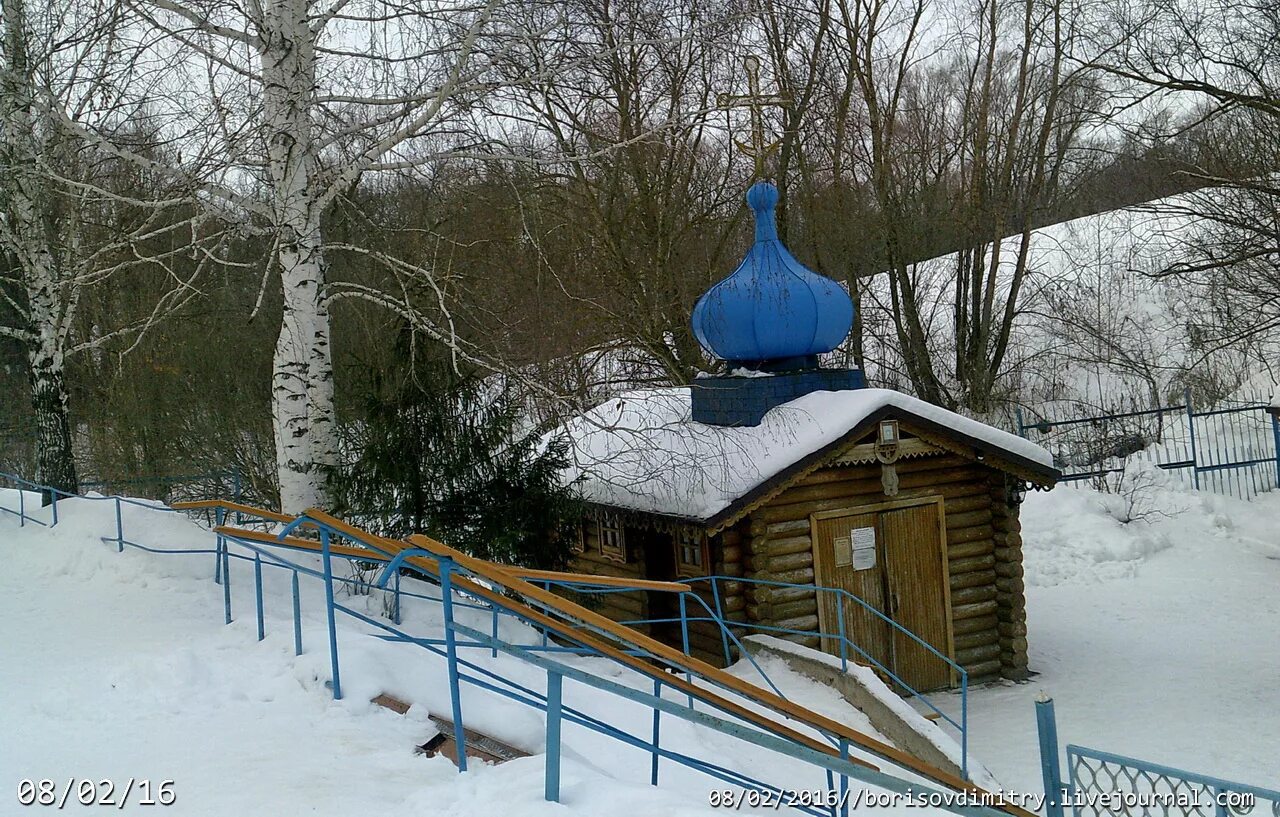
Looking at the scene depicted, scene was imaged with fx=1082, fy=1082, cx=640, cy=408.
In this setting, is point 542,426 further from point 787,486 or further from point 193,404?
point 193,404

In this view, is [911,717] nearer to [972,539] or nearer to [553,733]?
[972,539]

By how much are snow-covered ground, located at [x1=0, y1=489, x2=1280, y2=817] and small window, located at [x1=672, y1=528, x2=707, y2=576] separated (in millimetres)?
1591

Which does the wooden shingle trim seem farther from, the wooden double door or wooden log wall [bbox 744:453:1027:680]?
the wooden double door

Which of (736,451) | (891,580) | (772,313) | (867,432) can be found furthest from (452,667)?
(772,313)

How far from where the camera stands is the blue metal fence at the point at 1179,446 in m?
20.0

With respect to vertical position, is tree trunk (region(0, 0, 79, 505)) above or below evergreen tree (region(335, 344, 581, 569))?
above

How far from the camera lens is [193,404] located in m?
19.5

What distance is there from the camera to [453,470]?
31.6 ft

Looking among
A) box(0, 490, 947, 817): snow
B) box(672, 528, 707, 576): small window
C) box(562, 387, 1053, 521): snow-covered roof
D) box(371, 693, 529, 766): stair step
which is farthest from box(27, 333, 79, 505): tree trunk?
box(371, 693, 529, 766): stair step

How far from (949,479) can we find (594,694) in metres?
6.53

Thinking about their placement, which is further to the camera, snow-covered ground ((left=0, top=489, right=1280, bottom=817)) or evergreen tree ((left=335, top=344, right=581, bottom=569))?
evergreen tree ((left=335, top=344, right=581, bottom=569))

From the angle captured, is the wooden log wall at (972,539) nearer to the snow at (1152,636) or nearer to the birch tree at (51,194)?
the snow at (1152,636)
